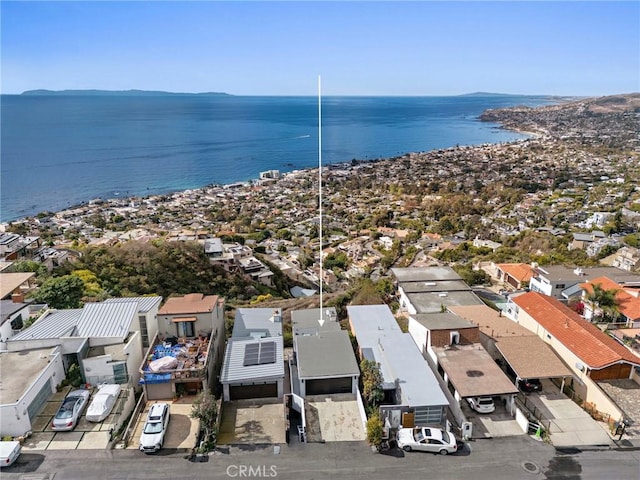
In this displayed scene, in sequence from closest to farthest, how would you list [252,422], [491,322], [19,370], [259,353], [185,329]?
[252,422], [19,370], [259,353], [185,329], [491,322]

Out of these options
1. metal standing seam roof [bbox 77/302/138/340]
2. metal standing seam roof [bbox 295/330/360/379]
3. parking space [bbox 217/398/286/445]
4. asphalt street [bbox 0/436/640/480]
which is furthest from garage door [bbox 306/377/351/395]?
metal standing seam roof [bbox 77/302/138/340]

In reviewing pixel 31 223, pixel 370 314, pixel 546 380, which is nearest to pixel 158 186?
pixel 31 223

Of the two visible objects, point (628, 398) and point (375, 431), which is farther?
point (628, 398)

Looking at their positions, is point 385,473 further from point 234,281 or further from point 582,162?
point 582,162

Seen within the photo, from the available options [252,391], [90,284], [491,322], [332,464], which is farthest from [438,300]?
[90,284]

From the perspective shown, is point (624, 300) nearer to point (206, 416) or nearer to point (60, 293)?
point (206, 416)

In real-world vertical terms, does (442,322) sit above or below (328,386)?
above

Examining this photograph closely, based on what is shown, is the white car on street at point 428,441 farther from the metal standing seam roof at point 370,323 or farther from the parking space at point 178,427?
the parking space at point 178,427
